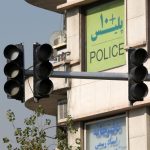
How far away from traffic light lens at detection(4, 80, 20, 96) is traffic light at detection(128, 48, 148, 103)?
1.86m

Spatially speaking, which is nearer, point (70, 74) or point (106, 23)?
point (70, 74)

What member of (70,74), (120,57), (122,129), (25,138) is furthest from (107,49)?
(70,74)

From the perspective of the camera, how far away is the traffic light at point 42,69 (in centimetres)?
1598

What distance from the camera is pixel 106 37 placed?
108ft

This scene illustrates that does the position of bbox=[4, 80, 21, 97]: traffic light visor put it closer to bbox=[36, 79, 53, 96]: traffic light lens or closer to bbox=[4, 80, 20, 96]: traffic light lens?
bbox=[4, 80, 20, 96]: traffic light lens

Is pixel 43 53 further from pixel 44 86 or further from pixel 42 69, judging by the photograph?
pixel 44 86

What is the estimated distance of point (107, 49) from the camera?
3281 cm

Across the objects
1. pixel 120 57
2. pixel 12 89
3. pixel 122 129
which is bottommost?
pixel 12 89

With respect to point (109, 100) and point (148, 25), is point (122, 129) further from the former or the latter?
point (148, 25)

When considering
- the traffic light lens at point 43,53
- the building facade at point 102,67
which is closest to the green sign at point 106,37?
the building facade at point 102,67

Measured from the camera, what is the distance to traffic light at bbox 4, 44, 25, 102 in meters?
15.9

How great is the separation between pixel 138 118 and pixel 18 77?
15.5 meters

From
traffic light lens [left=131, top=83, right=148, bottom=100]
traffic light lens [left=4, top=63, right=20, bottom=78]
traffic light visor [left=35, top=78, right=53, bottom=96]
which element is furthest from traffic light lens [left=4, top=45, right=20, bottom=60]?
traffic light lens [left=131, top=83, right=148, bottom=100]

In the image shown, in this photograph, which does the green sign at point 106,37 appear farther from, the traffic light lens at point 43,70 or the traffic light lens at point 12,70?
the traffic light lens at point 12,70
